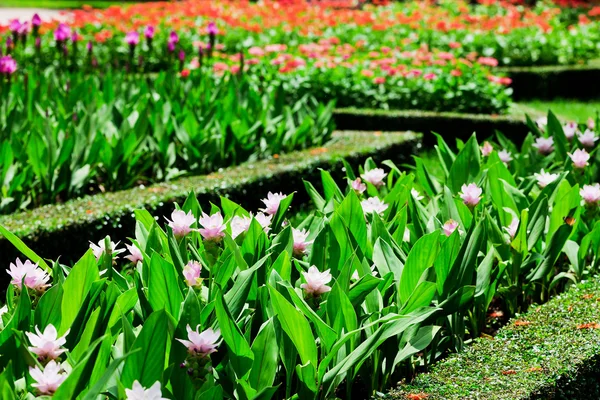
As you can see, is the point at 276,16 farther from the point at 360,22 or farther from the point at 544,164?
the point at 544,164

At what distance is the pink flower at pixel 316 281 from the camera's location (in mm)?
2490

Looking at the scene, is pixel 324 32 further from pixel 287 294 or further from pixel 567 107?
pixel 287 294

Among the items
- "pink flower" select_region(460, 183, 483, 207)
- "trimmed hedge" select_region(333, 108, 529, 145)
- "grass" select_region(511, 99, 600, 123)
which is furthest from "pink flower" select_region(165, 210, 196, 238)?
"grass" select_region(511, 99, 600, 123)

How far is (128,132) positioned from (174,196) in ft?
2.54

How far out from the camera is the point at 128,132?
5.41 metres

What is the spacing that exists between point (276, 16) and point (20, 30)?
756cm

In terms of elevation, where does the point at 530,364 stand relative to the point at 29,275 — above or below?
below

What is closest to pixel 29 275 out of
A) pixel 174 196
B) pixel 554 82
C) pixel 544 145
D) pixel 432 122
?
pixel 174 196

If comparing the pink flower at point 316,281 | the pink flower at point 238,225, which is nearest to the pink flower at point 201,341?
the pink flower at point 316,281

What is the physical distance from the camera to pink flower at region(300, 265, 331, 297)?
2.49 meters

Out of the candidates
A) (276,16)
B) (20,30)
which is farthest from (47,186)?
(276,16)

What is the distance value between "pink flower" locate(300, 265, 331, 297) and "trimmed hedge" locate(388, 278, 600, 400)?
35 cm

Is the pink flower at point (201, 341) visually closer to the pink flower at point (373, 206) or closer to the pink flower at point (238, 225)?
the pink flower at point (238, 225)

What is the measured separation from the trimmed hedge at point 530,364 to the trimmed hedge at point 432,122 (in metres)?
4.92
